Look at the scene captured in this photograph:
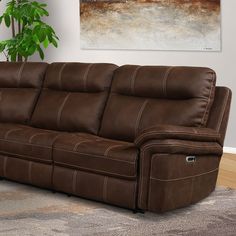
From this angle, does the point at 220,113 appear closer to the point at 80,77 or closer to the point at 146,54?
the point at 80,77

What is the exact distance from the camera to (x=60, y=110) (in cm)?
465

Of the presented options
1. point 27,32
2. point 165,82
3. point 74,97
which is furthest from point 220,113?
point 27,32

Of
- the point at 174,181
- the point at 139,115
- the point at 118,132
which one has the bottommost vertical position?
the point at 174,181

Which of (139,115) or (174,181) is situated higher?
(139,115)

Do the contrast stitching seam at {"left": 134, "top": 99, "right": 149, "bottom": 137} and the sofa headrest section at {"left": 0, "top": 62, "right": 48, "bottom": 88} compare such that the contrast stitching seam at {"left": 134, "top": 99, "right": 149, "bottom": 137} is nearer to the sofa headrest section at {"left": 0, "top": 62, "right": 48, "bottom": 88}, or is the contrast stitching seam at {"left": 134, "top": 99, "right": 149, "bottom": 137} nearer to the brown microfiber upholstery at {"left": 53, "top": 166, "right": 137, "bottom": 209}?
the brown microfiber upholstery at {"left": 53, "top": 166, "right": 137, "bottom": 209}

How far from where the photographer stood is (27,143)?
4.23m

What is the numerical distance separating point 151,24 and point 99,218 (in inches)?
117

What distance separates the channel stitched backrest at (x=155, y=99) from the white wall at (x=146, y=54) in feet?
4.91

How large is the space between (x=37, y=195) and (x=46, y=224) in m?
0.71

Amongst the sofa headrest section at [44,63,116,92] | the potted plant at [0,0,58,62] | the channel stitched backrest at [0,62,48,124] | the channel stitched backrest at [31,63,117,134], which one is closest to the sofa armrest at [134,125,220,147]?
the channel stitched backrest at [31,63,117,134]

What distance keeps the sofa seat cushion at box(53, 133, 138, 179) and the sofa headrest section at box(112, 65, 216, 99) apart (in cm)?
45

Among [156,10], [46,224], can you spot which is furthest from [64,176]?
[156,10]

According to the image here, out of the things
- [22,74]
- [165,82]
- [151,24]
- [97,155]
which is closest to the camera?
[97,155]

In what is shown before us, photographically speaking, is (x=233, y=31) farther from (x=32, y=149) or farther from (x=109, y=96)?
(x=32, y=149)
